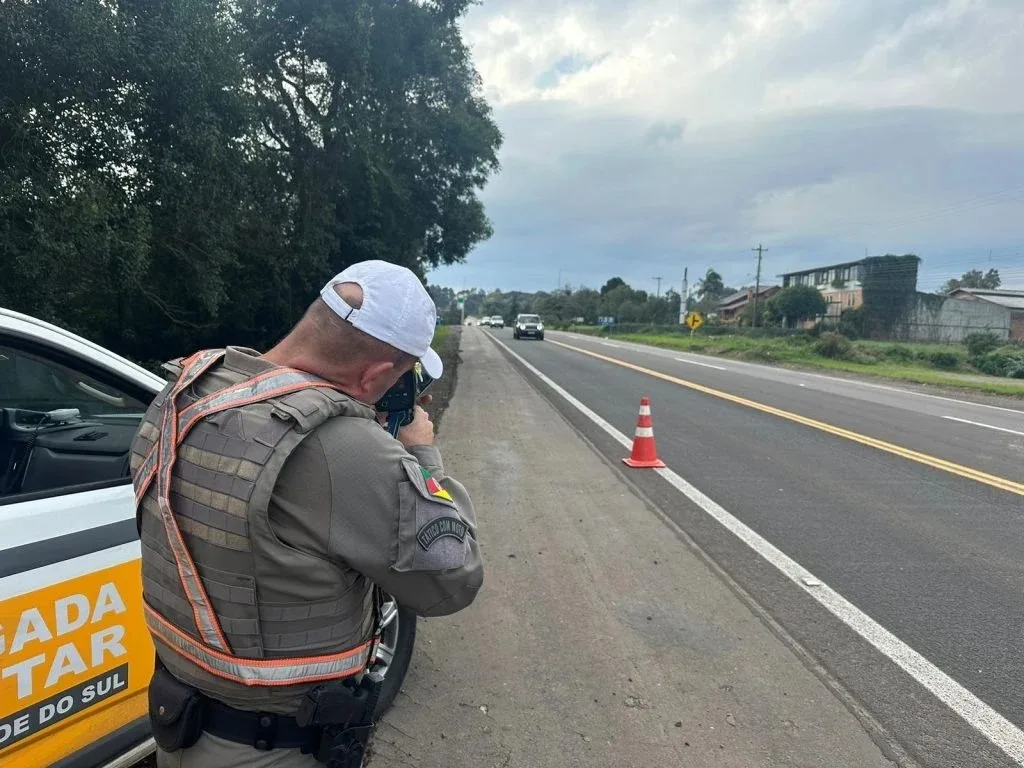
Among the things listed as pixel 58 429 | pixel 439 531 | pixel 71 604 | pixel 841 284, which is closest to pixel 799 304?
pixel 841 284

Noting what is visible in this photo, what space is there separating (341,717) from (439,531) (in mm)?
469

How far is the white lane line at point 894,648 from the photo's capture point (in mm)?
3076

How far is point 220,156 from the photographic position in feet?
39.9

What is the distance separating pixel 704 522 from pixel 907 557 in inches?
60.0

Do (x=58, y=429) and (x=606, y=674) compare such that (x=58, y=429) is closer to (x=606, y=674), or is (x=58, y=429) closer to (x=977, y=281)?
(x=606, y=674)

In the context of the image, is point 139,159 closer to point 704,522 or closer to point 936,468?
point 704,522

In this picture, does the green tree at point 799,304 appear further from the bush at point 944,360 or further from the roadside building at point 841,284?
the bush at point 944,360

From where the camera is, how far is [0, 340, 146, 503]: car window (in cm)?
275

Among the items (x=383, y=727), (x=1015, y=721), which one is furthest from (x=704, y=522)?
(x=383, y=727)

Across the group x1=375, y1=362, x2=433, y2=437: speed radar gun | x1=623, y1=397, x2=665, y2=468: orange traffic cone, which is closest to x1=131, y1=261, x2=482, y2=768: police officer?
x1=375, y1=362, x2=433, y2=437: speed radar gun

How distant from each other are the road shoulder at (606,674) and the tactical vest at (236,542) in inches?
63.8

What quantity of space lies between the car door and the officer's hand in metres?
1.10

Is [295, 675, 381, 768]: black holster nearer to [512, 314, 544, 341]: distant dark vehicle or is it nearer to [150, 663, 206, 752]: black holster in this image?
[150, 663, 206, 752]: black holster

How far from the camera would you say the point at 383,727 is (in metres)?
3.01
